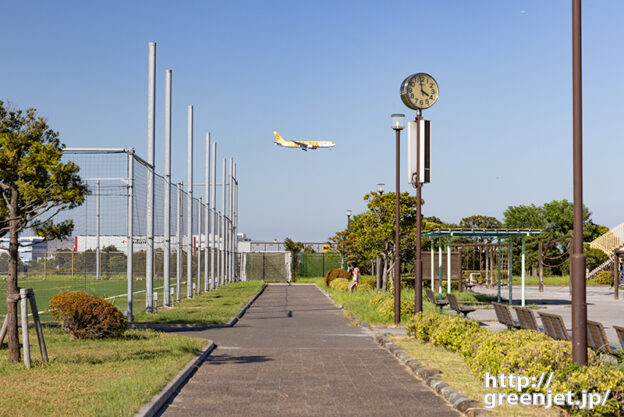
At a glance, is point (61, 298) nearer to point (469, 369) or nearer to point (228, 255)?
point (469, 369)

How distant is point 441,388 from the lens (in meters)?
10.3

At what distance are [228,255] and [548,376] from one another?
4682 cm

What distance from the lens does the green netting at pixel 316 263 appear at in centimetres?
6819

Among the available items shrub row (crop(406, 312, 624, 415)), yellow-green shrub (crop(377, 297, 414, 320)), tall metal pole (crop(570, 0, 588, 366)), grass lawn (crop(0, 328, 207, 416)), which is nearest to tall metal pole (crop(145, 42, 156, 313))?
yellow-green shrub (crop(377, 297, 414, 320))

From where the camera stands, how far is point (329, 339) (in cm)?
1767

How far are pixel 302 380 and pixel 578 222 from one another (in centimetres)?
462

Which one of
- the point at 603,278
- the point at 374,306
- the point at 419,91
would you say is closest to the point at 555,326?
the point at 419,91

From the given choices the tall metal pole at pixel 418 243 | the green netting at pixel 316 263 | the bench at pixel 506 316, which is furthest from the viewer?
the green netting at pixel 316 263

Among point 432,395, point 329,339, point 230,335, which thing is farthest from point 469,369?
point 230,335

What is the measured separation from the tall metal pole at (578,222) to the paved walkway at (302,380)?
166cm

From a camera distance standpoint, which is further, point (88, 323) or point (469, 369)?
point (88, 323)

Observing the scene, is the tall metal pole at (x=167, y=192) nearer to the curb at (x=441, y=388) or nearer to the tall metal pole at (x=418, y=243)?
the tall metal pole at (x=418, y=243)

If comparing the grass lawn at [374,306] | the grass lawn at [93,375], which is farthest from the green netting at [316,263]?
the grass lawn at [93,375]

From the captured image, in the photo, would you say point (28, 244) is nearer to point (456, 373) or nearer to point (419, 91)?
point (456, 373)
